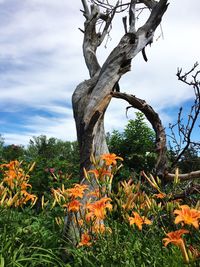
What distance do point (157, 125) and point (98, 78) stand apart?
1.04 metres

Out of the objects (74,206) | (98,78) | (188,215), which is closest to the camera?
(188,215)

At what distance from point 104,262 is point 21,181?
106 centimetres

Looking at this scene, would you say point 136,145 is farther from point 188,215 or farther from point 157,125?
point 188,215

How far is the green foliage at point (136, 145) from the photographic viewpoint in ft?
27.8

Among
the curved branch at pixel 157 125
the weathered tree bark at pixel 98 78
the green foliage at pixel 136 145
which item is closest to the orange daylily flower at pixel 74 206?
the weathered tree bark at pixel 98 78

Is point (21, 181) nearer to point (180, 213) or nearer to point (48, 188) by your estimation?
point (180, 213)

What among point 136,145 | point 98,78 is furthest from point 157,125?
point 136,145

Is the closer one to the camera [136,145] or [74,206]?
[74,206]

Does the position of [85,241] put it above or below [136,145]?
below

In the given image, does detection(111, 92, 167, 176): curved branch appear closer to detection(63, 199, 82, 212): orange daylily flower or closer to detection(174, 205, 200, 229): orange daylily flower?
detection(63, 199, 82, 212): orange daylily flower

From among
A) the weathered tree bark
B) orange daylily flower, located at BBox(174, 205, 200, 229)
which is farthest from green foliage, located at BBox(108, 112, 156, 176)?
orange daylily flower, located at BBox(174, 205, 200, 229)

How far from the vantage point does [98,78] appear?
19.1 feet

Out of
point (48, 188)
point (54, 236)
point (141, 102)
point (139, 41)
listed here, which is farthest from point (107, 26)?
point (54, 236)

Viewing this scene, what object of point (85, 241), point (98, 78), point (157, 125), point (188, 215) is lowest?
point (85, 241)
